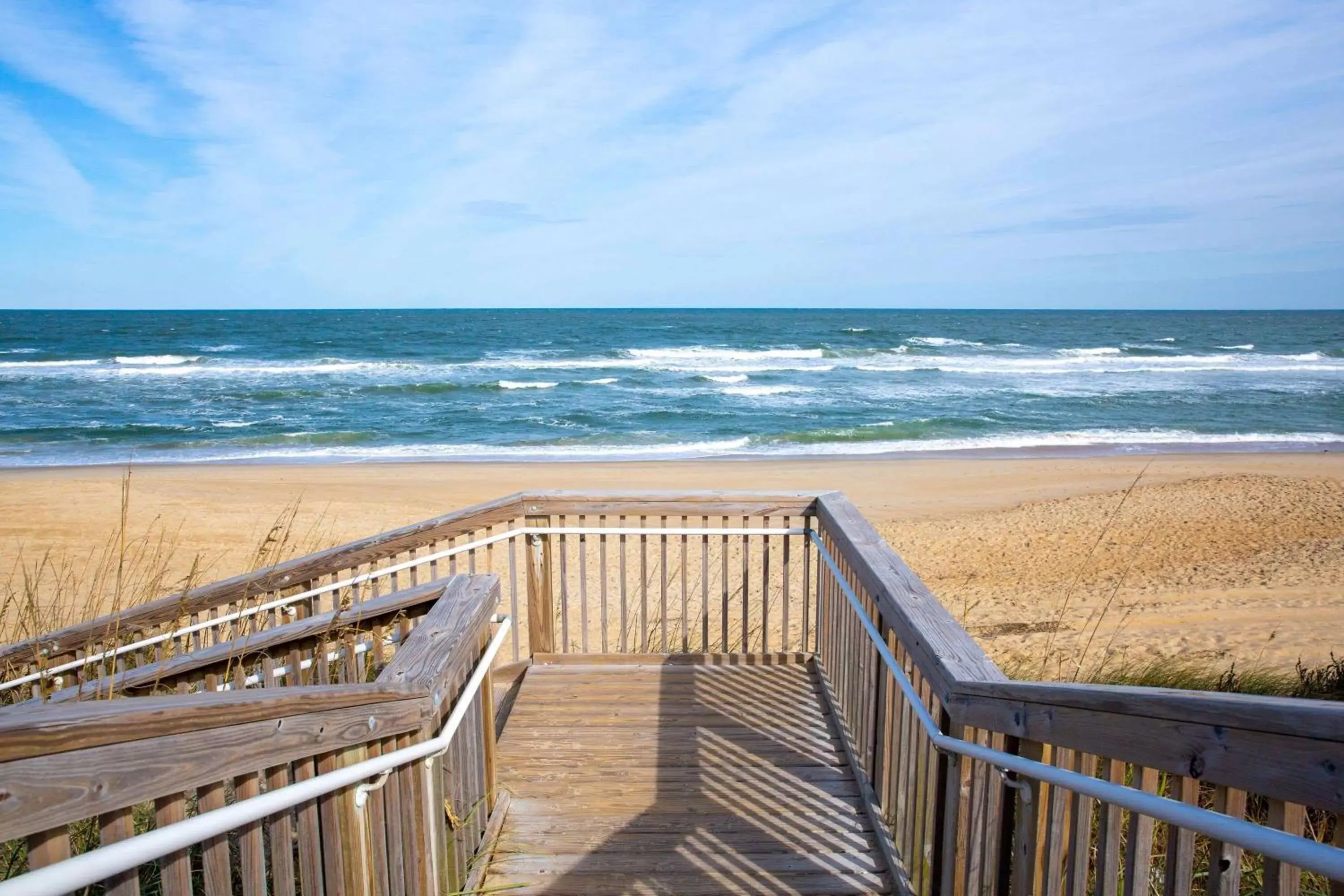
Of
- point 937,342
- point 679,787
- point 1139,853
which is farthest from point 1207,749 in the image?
point 937,342

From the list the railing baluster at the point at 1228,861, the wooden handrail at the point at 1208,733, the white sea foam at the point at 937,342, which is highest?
the white sea foam at the point at 937,342

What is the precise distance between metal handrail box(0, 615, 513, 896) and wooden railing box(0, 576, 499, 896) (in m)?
0.05

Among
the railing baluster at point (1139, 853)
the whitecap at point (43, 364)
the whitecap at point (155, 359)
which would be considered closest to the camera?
the railing baluster at point (1139, 853)

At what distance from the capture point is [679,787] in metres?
3.78

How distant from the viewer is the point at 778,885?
10.1ft

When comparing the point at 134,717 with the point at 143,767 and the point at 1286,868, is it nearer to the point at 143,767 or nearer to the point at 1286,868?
the point at 143,767

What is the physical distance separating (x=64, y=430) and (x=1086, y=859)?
86.8 feet

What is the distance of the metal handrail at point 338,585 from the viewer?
3.80 meters

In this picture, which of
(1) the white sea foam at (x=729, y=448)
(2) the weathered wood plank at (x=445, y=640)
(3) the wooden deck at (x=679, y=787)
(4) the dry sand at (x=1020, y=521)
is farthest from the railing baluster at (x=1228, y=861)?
(1) the white sea foam at (x=729, y=448)

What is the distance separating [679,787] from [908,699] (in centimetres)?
125

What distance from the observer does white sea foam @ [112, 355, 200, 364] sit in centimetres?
4153

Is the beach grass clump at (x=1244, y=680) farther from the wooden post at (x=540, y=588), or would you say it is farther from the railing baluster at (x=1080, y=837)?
the railing baluster at (x=1080, y=837)

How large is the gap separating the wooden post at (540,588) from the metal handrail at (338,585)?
5 cm

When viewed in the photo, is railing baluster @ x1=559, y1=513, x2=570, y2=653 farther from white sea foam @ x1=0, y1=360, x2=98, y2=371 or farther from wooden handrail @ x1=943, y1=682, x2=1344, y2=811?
white sea foam @ x1=0, y1=360, x2=98, y2=371
